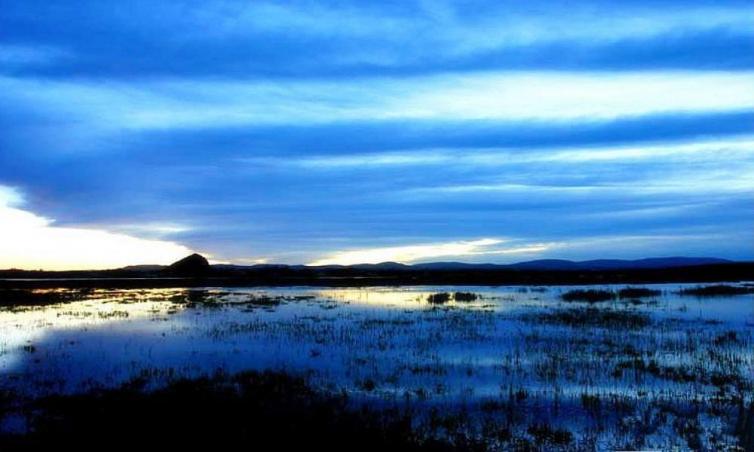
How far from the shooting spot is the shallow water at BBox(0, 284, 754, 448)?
14000 millimetres

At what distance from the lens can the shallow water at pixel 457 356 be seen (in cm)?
1400

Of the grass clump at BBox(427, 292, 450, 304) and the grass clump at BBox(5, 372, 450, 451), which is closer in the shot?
the grass clump at BBox(5, 372, 450, 451)

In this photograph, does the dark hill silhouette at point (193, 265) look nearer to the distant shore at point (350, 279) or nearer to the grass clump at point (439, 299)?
the distant shore at point (350, 279)

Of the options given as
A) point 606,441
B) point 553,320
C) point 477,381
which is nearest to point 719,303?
point 553,320

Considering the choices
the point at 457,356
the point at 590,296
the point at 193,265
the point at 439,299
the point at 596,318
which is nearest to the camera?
the point at 457,356

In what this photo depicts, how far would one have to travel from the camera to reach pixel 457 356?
2048cm

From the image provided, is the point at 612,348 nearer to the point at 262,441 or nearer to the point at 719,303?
the point at 262,441

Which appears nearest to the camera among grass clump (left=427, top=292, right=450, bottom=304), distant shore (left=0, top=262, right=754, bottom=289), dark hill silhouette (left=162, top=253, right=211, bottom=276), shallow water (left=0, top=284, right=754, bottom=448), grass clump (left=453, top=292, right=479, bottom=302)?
shallow water (left=0, top=284, right=754, bottom=448)

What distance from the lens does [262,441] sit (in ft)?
33.1

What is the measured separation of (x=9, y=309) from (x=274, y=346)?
2435cm

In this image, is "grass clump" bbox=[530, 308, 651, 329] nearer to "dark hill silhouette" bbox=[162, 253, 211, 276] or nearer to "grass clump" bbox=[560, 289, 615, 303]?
"grass clump" bbox=[560, 289, 615, 303]

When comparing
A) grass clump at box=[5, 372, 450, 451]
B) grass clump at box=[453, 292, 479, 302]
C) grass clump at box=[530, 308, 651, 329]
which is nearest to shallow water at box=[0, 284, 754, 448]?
grass clump at box=[530, 308, 651, 329]

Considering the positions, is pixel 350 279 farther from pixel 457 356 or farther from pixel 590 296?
pixel 457 356

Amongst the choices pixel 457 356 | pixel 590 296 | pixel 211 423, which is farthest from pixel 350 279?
pixel 211 423
